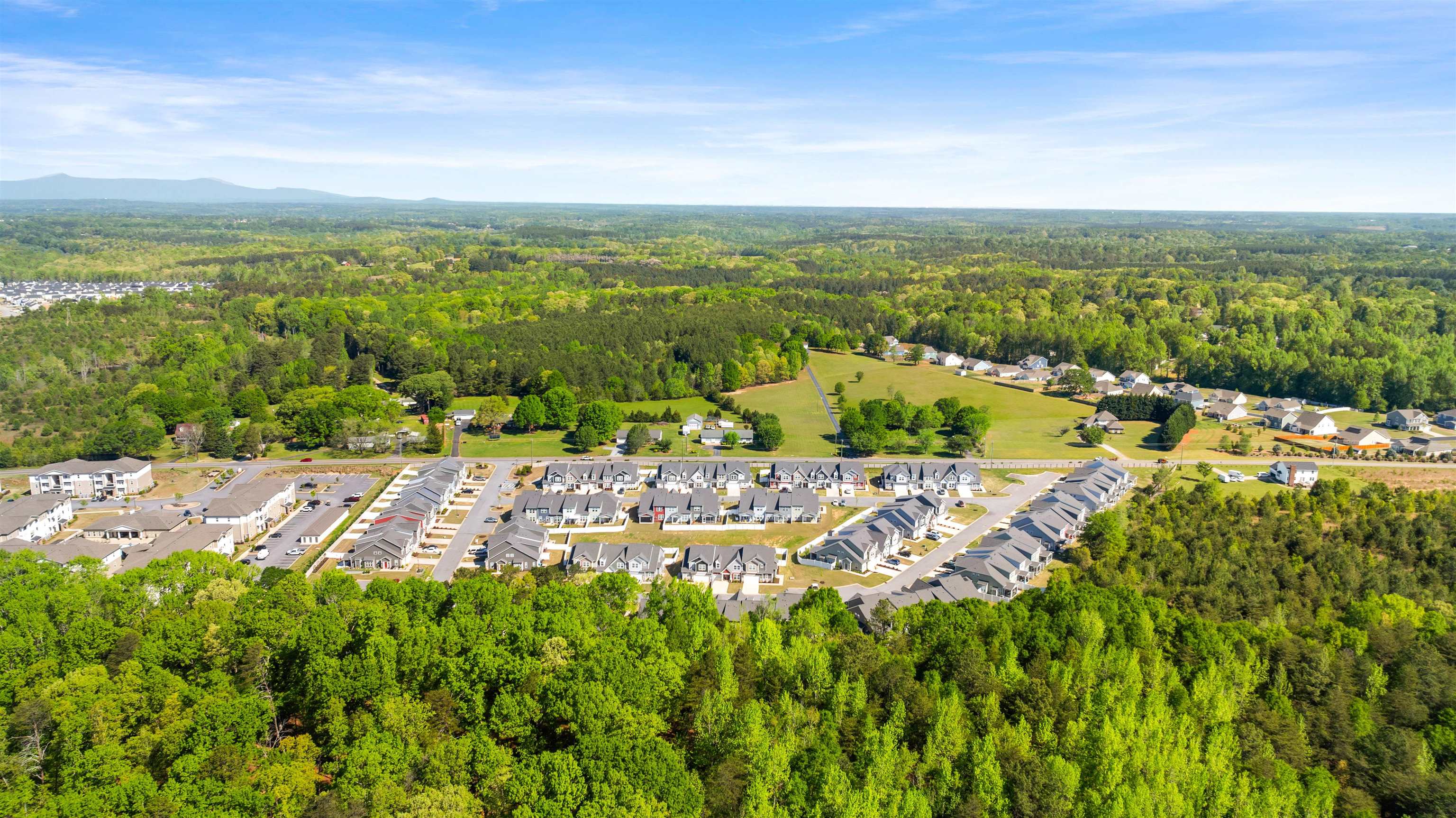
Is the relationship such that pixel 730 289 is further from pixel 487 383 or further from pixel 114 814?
pixel 114 814

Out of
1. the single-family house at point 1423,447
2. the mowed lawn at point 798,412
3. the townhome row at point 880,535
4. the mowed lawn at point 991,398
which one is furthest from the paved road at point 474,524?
the single-family house at point 1423,447

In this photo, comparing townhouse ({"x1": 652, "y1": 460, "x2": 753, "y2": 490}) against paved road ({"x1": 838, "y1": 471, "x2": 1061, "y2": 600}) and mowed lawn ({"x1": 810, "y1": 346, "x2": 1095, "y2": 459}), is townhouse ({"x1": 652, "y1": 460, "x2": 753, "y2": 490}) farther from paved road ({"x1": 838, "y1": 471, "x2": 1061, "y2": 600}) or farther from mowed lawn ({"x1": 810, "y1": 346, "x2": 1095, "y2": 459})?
mowed lawn ({"x1": 810, "y1": 346, "x2": 1095, "y2": 459})

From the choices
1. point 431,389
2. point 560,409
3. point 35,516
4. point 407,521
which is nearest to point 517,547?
point 407,521

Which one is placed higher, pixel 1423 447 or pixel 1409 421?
pixel 1409 421

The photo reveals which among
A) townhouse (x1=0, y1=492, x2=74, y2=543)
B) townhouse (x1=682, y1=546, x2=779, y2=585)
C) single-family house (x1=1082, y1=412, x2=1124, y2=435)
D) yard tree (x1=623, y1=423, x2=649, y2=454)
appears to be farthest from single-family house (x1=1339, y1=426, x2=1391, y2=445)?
townhouse (x1=0, y1=492, x2=74, y2=543)

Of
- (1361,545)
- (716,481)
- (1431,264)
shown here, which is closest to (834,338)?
(716,481)

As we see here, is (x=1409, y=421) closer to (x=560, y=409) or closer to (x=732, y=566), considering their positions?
(x=732, y=566)
